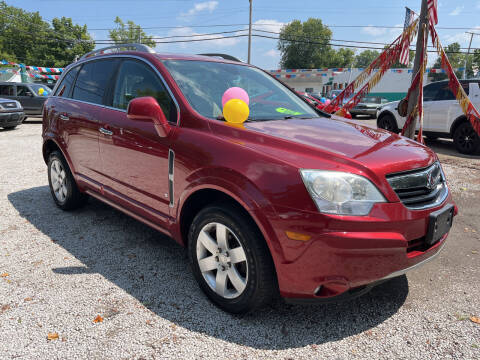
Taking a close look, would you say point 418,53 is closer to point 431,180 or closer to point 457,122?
point 457,122

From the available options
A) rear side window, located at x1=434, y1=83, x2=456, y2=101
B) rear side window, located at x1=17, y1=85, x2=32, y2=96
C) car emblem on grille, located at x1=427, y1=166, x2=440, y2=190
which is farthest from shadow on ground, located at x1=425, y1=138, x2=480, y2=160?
rear side window, located at x1=17, y1=85, x2=32, y2=96

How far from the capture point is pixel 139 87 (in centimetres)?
318

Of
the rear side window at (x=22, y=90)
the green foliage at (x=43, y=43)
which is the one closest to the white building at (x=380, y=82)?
the rear side window at (x=22, y=90)

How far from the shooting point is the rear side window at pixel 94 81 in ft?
11.9

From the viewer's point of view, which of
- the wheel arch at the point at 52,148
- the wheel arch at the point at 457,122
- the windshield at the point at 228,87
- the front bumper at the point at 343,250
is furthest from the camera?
the wheel arch at the point at 457,122

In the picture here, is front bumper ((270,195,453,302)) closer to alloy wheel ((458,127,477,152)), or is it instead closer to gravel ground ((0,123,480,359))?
gravel ground ((0,123,480,359))

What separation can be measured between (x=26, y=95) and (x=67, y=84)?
538 inches

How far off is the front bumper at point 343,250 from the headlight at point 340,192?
0.05 metres

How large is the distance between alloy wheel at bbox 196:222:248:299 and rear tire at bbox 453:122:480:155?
323 inches

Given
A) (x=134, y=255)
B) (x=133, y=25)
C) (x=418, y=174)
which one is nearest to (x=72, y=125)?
(x=134, y=255)

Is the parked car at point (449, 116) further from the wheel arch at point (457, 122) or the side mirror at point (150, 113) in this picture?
the side mirror at point (150, 113)

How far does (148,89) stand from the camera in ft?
10.0

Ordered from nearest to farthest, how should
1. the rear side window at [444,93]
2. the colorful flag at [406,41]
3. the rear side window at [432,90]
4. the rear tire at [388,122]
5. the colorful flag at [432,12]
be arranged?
1. the colorful flag at [432,12]
2. the colorful flag at [406,41]
3. the rear side window at [444,93]
4. the rear side window at [432,90]
5. the rear tire at [388,122]

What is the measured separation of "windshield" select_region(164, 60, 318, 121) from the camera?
9.32 feet
